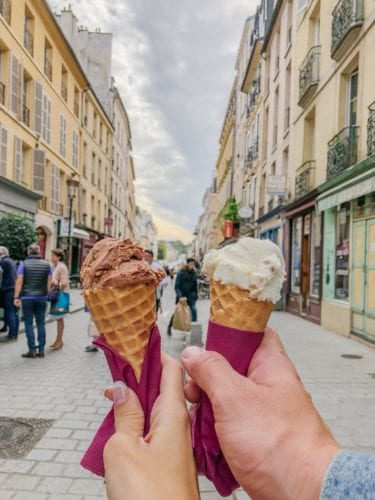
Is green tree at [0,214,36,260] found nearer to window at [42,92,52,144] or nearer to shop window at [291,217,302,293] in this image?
shop window at [291,217,302,293]

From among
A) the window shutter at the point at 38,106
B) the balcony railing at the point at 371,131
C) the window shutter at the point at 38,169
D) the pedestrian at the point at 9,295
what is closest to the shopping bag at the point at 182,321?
the pedestrian at the point at 9,295

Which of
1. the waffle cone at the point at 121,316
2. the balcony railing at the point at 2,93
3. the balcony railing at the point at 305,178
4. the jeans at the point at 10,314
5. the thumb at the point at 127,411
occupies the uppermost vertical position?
the balcony railing at the point at 2,93

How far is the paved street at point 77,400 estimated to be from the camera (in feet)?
10.6

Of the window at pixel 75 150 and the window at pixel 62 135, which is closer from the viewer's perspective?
the window at pixel 62 135

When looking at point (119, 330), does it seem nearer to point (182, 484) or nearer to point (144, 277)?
point (144, 277)

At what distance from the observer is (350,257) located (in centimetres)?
1055

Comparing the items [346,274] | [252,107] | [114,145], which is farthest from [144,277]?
[114,145]

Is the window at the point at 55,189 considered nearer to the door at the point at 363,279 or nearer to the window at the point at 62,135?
the window at the point at 62,135

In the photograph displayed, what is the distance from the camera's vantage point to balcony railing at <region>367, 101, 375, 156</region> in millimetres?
9281

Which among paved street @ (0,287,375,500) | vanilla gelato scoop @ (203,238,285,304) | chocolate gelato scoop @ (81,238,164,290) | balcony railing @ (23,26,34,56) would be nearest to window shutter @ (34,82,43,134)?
balcony railing @ (23,26,34,56)

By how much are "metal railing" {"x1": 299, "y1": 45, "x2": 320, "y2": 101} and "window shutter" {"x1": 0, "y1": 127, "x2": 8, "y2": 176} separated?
466 inches

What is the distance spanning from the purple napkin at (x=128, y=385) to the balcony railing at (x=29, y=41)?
21.0m

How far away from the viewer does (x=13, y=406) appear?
4.88 meters

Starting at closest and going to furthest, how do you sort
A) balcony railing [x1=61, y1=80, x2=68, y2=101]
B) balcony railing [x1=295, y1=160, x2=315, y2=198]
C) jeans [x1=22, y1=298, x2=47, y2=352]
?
1. jeans [x1=22, y1=298, x2=47, y2=352]
2. balcony railing [x1=295, y1=160, x2=315, y2=198]
3. balcony railing [x1=61, y1=80, x2=68, y2=101]
